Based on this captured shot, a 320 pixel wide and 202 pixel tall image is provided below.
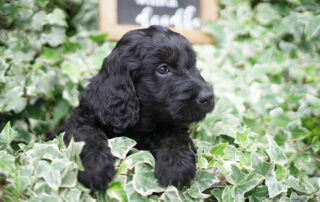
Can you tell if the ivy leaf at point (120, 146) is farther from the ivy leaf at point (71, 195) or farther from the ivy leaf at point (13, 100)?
the ivy leaf at point (13, 100)

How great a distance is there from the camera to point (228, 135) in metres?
1.88

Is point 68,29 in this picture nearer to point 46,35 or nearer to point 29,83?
point 46,35

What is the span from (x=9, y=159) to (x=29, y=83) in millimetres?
946

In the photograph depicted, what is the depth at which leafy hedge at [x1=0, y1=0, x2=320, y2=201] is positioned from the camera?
54.4 inches

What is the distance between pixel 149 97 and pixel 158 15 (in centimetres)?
147

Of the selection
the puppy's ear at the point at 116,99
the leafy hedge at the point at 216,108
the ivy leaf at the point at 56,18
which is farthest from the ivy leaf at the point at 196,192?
the ivy leaf at the point at 56,18

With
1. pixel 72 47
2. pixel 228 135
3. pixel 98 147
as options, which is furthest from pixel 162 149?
pixel 72 47

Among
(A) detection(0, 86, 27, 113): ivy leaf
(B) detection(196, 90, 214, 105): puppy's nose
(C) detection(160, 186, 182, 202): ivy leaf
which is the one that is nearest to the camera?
(C) detection(160, 186, 182, 202): ivy leaf

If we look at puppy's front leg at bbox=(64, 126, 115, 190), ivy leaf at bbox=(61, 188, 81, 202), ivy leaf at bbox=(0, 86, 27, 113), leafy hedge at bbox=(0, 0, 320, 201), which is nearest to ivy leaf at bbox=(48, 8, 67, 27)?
leafy hedge at bbox=(0, 0, 320, 201)

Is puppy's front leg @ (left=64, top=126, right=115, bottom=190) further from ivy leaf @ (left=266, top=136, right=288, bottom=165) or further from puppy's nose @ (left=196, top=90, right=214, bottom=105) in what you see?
ivy leaf @ (left=266, top=136, right=288, bottom=165)

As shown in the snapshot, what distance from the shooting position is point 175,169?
1401 millimetres

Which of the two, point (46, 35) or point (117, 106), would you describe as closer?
point (117, 106)

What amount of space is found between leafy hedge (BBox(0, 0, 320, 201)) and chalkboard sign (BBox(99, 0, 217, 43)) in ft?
0.37

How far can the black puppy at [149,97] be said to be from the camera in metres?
1.55
